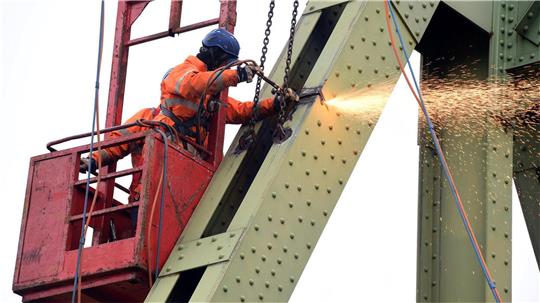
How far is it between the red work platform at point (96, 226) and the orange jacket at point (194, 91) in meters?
0.59

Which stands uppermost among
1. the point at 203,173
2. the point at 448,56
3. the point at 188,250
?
the point at 448,56

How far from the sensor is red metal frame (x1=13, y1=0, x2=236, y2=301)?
927cm

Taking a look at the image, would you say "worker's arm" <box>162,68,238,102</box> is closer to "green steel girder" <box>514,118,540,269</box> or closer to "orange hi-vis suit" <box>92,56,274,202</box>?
"orange hi-vis suit" <box>92,56,274,202</box>

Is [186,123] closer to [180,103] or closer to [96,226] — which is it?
[180,103]

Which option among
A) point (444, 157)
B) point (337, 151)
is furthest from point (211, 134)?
point (444, 157)

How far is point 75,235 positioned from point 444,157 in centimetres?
300

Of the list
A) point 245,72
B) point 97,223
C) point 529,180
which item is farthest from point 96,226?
point 529,180

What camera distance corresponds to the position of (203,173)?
9.86 metres

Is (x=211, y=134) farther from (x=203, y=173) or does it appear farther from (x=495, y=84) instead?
(x=495, y=84)

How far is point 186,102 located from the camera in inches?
408

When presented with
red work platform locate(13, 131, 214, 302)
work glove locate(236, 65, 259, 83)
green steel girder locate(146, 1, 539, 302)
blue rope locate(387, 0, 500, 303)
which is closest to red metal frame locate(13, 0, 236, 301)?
red work platform locate(13, 131, 214, 302)

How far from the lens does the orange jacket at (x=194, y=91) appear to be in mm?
9961

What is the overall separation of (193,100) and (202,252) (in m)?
1.61

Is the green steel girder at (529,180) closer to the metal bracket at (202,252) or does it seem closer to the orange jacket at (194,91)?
the orange jacket at (194,91)
